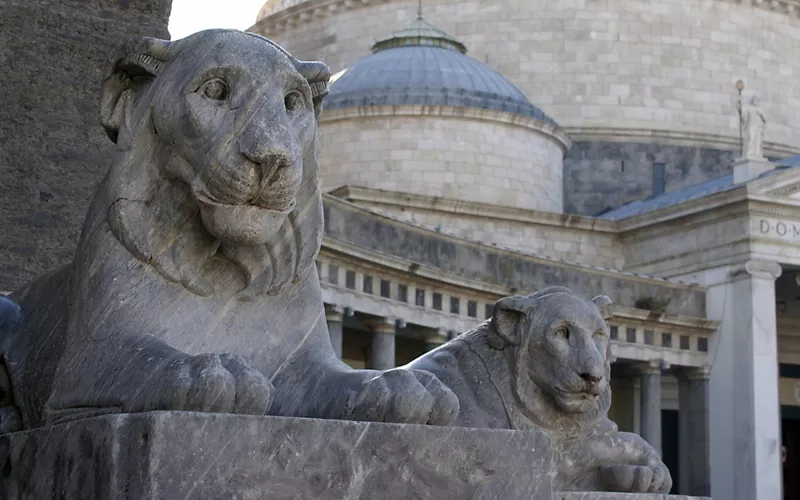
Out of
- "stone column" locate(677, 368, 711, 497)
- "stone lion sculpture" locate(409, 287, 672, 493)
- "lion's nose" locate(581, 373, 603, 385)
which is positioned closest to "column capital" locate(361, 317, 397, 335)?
"stone column" locate(677, 368, 711, 497)

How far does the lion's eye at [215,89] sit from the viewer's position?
397 cm

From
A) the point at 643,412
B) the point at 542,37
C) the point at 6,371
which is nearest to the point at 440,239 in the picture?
the point at 643,412

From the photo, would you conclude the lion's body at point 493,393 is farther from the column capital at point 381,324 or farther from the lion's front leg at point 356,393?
the column capital at point 381,324

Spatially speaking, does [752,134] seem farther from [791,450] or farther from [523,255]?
[791,450]

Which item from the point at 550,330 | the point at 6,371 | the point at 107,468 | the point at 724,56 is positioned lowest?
the point at 107,468

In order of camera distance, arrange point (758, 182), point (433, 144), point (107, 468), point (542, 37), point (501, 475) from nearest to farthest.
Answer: point (107, 468)
point (501, 475)
point (758, 182)
point (433, 144)
point (542, 37)

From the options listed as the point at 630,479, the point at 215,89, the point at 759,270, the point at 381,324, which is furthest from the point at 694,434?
the point at 215,89

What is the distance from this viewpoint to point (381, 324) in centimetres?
2888

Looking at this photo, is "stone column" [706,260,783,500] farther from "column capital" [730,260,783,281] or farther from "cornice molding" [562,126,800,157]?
"cornice molding" [562,126,800,157]

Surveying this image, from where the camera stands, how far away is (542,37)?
4734 cm

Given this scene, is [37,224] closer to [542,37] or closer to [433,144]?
[433,144]

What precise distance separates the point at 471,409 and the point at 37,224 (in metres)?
2.26

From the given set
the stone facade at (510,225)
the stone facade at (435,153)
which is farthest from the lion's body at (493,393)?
the stone facade at (435,153)

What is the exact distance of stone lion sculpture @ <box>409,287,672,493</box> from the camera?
574 centimetres
